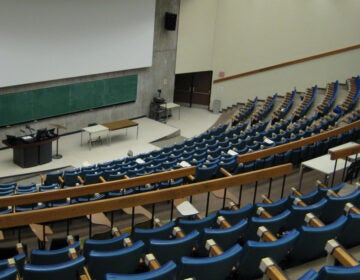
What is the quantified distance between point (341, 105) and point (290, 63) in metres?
3.91

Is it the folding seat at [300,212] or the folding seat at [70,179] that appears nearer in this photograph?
the folding seat at [300,212]

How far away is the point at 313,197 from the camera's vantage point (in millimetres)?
4633

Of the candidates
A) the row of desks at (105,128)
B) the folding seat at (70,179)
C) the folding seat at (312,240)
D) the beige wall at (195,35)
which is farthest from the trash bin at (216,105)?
the folding seat at (312,240)

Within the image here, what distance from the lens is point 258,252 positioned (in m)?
3.25

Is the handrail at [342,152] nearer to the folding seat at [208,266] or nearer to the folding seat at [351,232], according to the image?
the folding seat at [351,232]

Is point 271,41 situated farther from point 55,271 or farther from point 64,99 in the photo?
point 55,271

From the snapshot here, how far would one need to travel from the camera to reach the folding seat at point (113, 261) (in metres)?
3.27

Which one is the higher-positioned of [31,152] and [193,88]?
[193,88]

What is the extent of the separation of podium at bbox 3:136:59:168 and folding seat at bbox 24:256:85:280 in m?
7.94

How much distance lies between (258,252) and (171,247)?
629 mm

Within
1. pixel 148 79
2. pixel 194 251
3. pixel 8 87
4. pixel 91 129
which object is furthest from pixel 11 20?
pixel 194 251

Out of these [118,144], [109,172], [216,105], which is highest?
[109,172]

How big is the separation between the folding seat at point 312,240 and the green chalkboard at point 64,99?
9.46m

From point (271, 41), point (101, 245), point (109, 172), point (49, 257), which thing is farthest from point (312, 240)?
point (271, 41)
